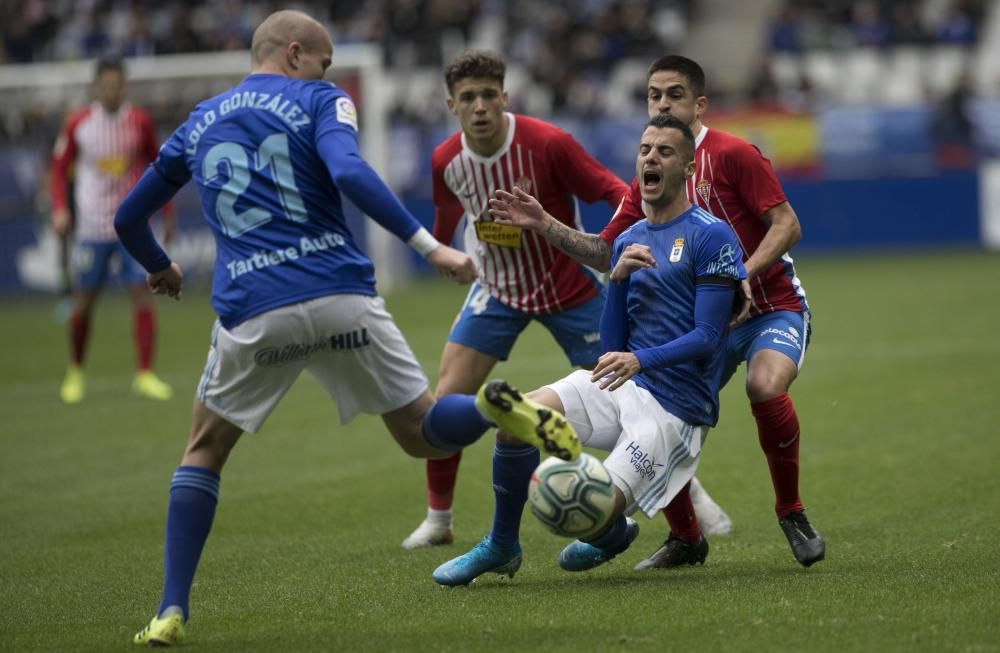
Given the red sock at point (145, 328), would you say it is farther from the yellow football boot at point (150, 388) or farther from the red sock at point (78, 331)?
the red sock at point (78, 331)

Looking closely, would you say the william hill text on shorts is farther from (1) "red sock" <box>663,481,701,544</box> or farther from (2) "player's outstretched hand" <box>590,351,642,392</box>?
(1) "red sock" <box>663,481,701,544</box>

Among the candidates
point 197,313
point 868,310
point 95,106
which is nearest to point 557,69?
point 197,313

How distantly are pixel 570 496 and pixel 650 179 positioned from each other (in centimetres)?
136

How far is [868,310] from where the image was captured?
1747 cm

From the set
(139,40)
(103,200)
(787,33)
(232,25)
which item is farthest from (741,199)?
(232,25)

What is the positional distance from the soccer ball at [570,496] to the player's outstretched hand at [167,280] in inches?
69.6

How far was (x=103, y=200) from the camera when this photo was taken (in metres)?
Result: 13.4

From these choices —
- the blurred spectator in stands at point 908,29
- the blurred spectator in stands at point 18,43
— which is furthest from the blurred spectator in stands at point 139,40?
the blurred spectator in stands at point 908,29

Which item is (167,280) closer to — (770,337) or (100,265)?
(770,337)

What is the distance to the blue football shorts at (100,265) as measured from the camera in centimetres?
1288

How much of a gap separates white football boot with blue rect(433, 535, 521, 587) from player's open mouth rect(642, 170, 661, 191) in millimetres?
1578

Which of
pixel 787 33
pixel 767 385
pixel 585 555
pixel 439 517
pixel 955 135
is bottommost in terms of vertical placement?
pixel 955 135

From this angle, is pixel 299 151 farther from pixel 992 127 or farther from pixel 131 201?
pixel 992 127

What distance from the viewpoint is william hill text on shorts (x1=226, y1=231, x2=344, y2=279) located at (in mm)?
5410
